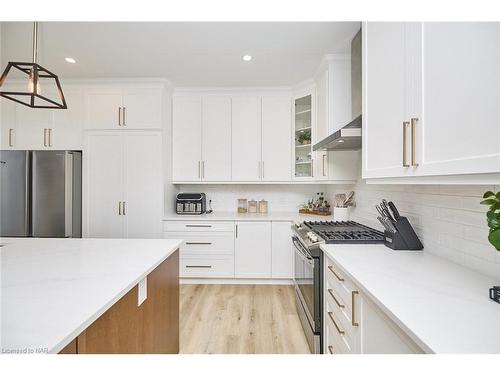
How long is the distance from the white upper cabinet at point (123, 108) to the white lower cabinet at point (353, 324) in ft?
8.64

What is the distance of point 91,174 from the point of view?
Answer: 3219 millimetres

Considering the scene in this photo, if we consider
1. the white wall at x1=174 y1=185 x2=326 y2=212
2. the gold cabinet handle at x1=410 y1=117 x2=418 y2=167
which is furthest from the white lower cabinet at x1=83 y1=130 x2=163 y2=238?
the gold cabinet handle at x1=410 y1=117 x2=418 y2=167

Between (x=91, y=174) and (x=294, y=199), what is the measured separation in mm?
2635

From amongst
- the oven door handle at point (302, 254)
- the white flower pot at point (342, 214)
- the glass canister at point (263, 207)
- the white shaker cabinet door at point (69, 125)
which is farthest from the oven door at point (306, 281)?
the white shaker cabinet door at point (69, 125)

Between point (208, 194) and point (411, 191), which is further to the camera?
point (208, 194)

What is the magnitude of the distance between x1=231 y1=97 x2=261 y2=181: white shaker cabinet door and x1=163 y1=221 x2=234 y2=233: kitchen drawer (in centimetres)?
71

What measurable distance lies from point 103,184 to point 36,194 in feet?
2.14

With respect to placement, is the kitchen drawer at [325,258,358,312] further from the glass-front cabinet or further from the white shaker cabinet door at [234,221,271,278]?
the glass-front cabinet

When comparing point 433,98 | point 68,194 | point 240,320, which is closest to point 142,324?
point 240,320

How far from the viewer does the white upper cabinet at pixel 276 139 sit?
3.45m

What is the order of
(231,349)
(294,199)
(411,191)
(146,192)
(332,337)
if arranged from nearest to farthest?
(332,337)
(411,191)
(231,349)
(146,192)
(294,199)

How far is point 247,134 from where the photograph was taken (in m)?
3.47
